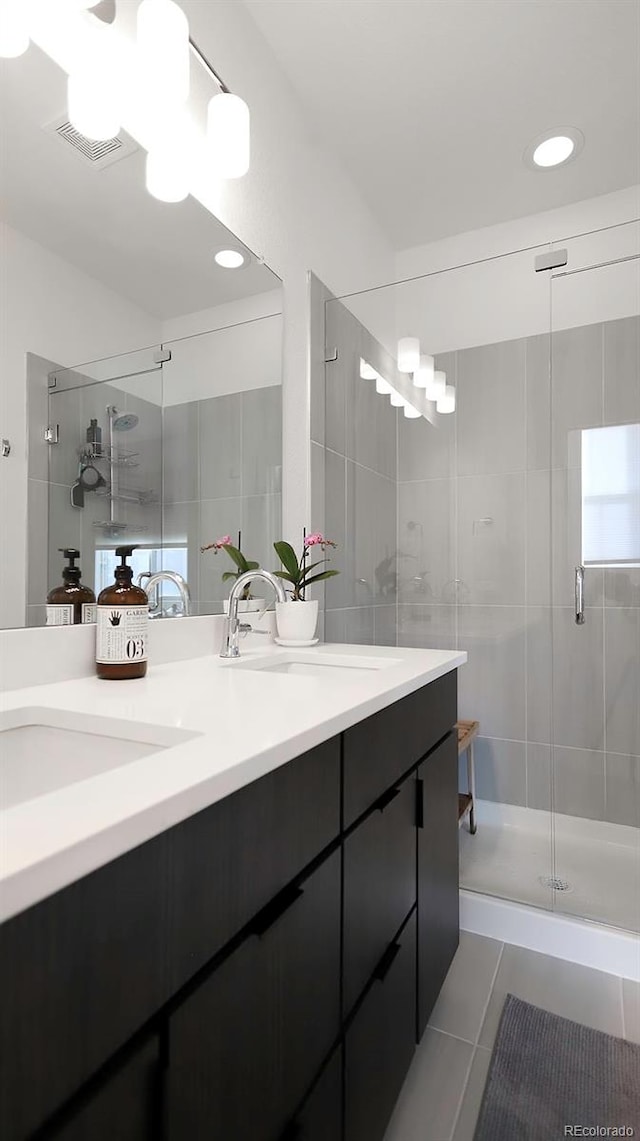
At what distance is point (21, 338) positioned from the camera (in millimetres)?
925

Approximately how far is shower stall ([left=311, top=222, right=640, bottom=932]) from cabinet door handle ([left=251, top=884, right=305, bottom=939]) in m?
1.33

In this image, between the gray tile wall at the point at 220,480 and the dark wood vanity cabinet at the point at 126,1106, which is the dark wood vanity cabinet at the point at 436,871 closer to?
the gray tile wall at the point at 220,480

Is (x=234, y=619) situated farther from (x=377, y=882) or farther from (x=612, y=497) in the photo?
(x=612, y=497)

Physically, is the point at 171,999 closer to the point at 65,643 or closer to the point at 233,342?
the point at 65,643

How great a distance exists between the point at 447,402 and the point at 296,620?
1192 mm

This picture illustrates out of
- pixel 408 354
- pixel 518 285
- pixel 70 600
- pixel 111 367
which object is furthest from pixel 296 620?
pixel 518 285

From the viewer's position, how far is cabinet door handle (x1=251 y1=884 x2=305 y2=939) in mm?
591

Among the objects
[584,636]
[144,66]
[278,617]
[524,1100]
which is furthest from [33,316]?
[584,636]

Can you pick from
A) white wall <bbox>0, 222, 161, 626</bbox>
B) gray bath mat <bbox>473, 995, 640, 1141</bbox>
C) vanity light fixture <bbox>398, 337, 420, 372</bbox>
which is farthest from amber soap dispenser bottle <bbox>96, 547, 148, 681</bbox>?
vanity light fixture <bbox>398, 337, 420, 372</bbox>

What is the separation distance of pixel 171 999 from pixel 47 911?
180mm

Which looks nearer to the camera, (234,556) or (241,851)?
(241,851)

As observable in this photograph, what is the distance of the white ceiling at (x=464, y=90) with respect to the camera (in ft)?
5.31

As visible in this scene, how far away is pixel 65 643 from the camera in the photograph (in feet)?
3.27

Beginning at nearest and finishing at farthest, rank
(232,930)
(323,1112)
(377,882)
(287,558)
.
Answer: (232,930)
(323,1112)
(377,882)
(287,558)
